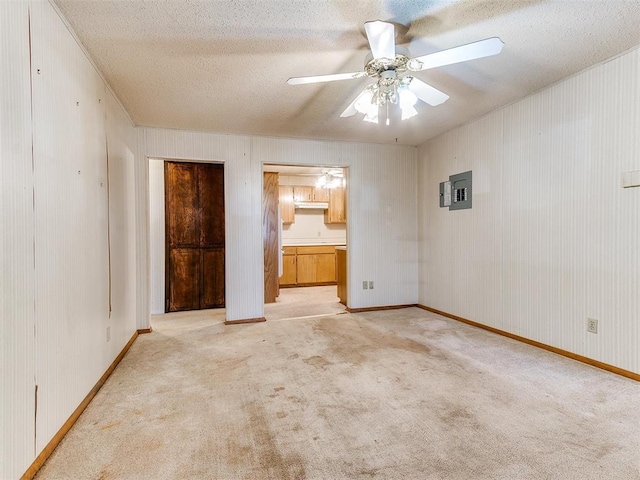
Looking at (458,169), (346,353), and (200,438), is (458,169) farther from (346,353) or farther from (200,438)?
(200,438)

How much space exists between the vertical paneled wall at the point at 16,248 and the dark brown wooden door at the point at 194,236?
327cm

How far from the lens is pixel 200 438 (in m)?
1.72

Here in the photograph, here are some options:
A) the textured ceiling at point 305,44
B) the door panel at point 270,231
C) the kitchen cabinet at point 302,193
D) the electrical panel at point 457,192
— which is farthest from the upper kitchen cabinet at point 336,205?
the textured ceiling at point 305,44

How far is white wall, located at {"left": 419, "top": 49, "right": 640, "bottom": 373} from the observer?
94.7 inches

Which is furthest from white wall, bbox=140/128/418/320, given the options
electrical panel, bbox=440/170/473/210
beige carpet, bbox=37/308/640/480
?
beige carpet, bbox=37/308/640/480

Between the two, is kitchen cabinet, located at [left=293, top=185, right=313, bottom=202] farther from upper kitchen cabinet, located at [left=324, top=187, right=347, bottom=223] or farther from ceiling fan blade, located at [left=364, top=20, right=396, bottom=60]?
ceiling fan blade, located at [left=364, top=20, right=396, bottom=60]

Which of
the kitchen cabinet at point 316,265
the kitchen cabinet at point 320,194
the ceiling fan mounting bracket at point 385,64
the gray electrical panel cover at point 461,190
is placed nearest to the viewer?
the ceiling fan mounting bracket at point 385,64

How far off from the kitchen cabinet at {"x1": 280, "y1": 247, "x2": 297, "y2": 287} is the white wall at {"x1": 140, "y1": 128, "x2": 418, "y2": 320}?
255cm

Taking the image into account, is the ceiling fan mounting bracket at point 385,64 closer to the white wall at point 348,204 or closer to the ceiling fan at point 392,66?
the ceiling fan at point 392,66

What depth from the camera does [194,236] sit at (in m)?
4.77

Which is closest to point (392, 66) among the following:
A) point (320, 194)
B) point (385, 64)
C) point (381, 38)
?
point (385, 64)

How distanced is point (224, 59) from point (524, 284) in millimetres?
3424

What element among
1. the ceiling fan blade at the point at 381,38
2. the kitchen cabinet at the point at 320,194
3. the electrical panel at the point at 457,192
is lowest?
the electrical panel at the point at 457,192

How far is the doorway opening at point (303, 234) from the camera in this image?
215 inches
